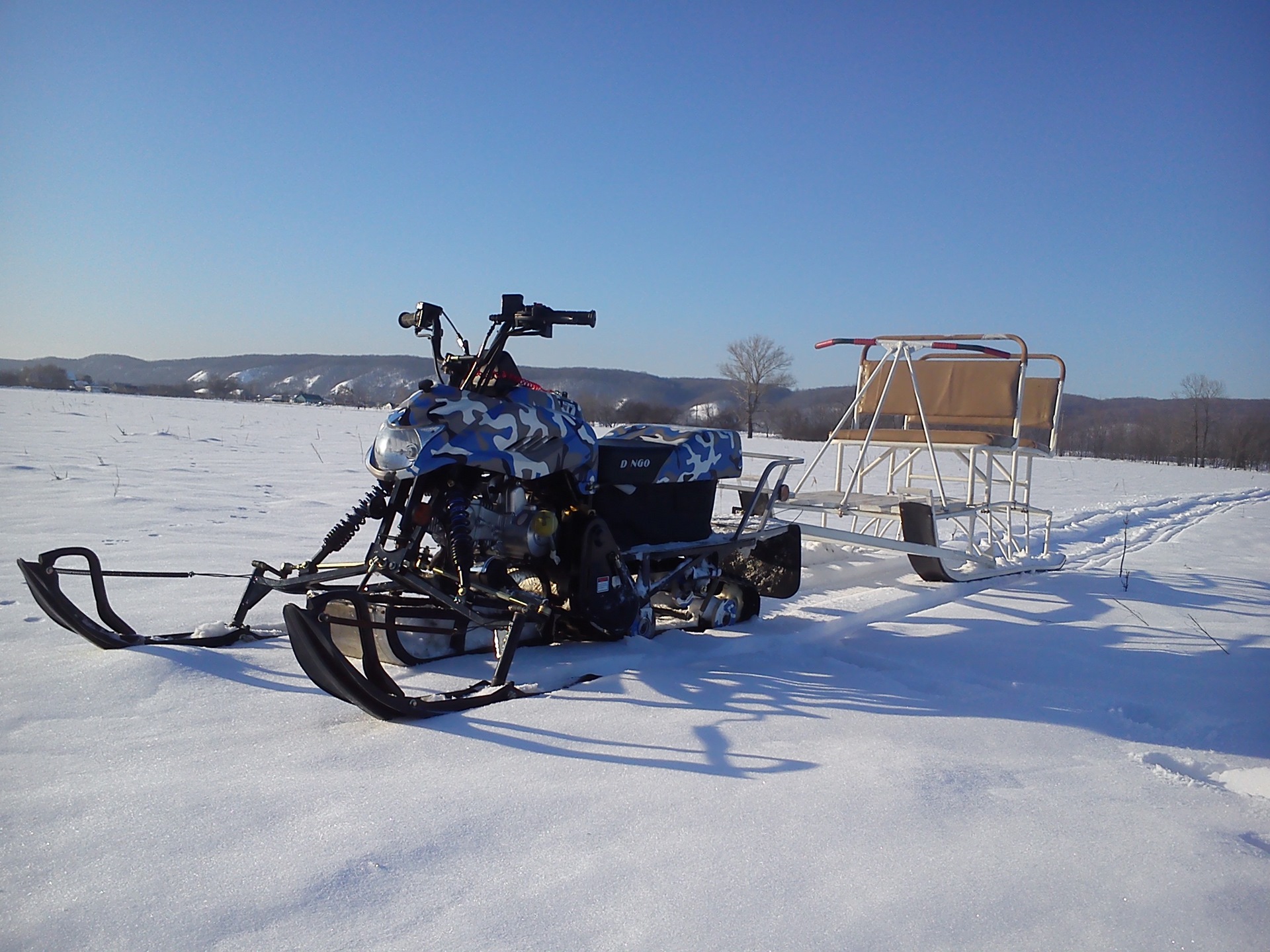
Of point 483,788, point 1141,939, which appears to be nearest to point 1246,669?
point 1141,939

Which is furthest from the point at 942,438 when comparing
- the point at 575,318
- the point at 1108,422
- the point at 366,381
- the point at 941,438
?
the point at 366,381

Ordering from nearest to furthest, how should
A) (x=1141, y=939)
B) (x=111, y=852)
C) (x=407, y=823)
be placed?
(x=1141, y=939) → (x=111, y=852) → (x=407, y=823)

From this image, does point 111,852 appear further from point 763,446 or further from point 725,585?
point 763,446

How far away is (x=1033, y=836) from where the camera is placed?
221 cm

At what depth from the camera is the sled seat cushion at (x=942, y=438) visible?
21.6 feet

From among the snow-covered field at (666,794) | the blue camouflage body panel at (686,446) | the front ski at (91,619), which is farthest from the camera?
the blue camouflage body panel at (686,446)

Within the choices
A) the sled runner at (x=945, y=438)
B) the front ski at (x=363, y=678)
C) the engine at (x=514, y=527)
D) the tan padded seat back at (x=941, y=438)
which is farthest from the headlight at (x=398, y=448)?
the tan padded seat back at (x=941, y=438)

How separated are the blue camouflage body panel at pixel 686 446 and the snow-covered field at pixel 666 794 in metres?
0.84

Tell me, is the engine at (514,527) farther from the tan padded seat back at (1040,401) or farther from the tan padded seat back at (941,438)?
the tan padded seat back at (1040,401)

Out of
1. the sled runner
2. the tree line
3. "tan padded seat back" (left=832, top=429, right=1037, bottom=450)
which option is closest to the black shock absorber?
the sled runner

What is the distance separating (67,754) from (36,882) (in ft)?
2.66

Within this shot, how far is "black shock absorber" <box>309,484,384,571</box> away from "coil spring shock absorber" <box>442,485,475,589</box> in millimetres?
344

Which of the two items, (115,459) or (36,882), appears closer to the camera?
(36,882)

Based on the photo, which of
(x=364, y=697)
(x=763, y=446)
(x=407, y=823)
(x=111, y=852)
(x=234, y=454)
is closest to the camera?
(x=111, y=852)
